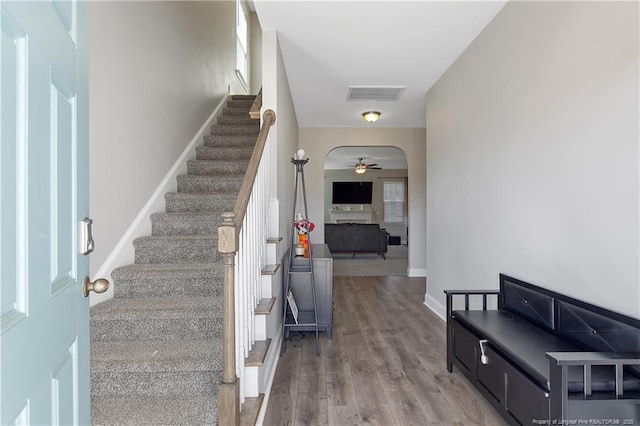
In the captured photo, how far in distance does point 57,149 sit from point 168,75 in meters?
2.95

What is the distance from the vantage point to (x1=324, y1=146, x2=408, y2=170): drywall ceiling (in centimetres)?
891

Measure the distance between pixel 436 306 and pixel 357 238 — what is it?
4.53 m

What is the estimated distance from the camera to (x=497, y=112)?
265cm

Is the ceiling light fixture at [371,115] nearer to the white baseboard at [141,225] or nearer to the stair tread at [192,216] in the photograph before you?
the white baseboard at [141,225]

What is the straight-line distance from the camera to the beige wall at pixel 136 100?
2348mm

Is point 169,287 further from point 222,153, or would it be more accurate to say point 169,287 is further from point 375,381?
point 222,153

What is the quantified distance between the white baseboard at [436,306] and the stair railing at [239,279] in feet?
7.60

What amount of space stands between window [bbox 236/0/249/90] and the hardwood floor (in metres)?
4.75

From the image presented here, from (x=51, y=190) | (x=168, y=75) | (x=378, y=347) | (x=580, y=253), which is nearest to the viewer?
(x=51, y=190)

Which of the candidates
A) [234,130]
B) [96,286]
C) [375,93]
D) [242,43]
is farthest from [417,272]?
[96,286]

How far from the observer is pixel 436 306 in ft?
13.4

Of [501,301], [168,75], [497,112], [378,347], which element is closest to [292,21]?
[168,75]

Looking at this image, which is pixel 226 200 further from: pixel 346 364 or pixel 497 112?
pixel 497 112

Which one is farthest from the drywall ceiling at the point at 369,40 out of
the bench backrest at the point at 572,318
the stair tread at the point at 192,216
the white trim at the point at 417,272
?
the white trim at the point at 417,272
